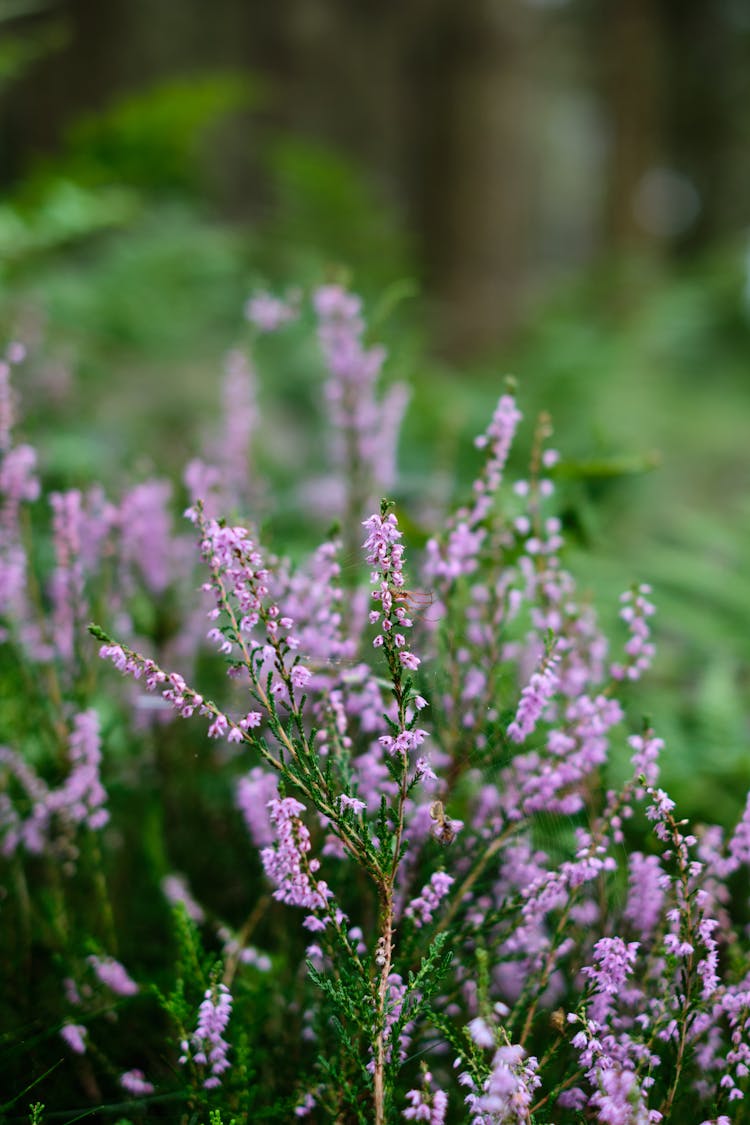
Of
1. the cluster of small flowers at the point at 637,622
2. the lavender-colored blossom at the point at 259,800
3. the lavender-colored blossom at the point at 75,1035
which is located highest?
the cluster of small flowers at the point at 637,622

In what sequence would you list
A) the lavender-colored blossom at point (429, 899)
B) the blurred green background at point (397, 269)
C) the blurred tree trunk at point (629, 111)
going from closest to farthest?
the lavender-colored blossom at point (429, 899) → the blurred green background at point (397, 269) → the blurred tree trunk at point (629, 111)

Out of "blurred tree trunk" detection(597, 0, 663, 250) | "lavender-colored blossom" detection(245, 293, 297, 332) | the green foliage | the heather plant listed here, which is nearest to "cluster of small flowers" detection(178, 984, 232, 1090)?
the heather plant

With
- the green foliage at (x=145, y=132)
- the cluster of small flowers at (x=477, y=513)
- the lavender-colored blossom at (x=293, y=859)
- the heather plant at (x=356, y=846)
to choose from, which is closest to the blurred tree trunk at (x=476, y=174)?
the green foliage at (x=145, y=132)

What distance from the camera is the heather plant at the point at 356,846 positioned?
0.85 meters

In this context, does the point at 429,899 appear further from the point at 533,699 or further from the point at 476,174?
the point at 476,174

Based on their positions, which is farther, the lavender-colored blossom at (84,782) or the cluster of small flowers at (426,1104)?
the lavender-colored blossom at (84,782)

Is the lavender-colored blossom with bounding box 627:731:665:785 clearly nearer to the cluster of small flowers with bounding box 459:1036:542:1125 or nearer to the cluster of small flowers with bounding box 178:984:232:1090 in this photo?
the cluster of small flowers with bounding box 459:1036:542:1125

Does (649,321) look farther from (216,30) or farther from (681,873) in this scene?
(681,873)

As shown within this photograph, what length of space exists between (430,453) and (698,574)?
1.39m

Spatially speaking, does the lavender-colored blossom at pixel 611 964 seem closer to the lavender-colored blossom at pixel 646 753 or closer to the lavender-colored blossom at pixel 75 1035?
the lavender-colored blossom at pixel 646 753

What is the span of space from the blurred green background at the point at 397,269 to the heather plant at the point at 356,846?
29 centimetres

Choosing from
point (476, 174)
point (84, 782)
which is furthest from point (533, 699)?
→ point (476, 174)

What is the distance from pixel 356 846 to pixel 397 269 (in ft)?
13.8

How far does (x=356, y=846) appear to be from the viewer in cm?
86
